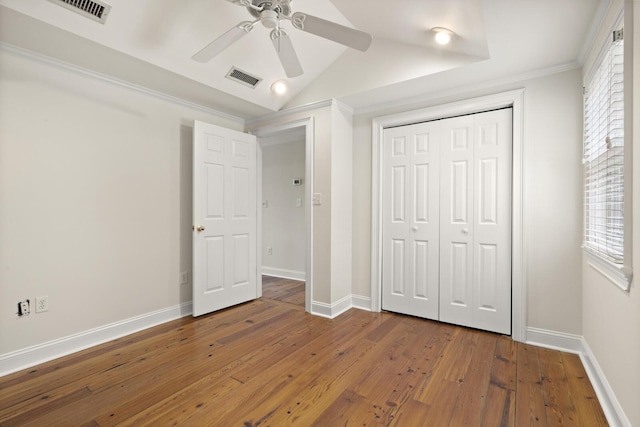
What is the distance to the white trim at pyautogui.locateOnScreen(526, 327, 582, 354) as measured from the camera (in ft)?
7.92

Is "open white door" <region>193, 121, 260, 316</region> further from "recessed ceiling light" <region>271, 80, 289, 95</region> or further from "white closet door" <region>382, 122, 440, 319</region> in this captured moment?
"white closet door" <region>382, 122, 440, 319</region>

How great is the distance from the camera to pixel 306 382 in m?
2.04

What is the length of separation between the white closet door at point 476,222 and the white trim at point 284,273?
97.9 inches

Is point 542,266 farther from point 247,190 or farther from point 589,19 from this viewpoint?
point 247,190

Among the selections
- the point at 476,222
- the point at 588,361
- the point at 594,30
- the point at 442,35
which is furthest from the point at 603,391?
the point at 442,35

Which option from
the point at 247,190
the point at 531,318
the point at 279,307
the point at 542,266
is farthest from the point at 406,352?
the point at 247,190

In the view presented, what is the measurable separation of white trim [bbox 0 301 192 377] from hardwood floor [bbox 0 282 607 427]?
0.07 meters

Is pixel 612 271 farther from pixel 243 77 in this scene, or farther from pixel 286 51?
pixel 243 77

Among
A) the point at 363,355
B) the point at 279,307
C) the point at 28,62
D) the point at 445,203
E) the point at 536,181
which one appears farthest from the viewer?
the point at 279,307

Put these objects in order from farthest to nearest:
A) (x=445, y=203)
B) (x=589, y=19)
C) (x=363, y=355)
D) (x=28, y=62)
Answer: (x=445, y=203) → (x=363, y=355) → (x=28, y=62) → (x=589, y=19)

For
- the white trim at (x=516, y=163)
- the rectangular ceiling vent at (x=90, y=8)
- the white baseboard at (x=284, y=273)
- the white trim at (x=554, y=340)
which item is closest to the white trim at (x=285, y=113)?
the white trim at (x=516, y=163)

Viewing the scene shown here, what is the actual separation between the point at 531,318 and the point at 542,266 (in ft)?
1.48

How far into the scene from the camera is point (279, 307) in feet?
11.8

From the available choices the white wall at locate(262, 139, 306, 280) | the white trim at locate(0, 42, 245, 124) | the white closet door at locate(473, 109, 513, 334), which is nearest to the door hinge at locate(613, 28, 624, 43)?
the white closet door at locate(473, 109, 513, 334)
